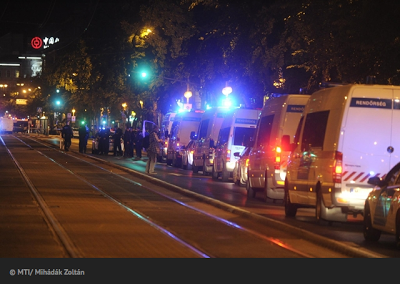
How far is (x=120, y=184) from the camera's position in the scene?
24188mm

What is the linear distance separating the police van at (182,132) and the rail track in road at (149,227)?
529 inches

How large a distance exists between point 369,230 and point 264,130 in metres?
7.95

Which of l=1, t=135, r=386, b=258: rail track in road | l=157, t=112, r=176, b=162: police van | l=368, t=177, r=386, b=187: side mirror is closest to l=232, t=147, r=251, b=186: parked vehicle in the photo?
l=1, t=135, r=386, b=258: rail track in road

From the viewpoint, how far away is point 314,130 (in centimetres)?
1494

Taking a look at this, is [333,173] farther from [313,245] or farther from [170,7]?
[170,7]

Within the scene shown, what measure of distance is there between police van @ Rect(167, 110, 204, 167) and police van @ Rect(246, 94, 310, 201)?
16316 mm

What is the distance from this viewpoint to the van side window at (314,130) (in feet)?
47.1

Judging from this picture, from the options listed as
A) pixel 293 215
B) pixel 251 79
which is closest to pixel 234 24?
pixel 251 79

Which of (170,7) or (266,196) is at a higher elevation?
(170,7)

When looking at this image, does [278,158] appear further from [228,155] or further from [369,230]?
[228,155]

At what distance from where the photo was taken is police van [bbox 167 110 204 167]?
120 ft

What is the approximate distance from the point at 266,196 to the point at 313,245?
6937mm

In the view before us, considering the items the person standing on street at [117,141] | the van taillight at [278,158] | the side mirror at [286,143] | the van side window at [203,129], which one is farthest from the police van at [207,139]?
the person standing on street at [117,141]

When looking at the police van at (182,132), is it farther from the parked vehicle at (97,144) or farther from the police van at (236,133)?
the parked vehicle at (97,144)
